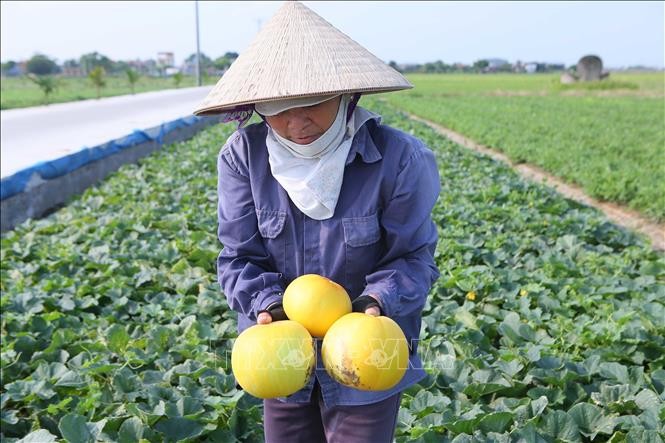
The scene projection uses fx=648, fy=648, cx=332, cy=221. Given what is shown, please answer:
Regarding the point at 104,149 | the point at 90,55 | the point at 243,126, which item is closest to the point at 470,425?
the point at 243,126

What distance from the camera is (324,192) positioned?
163 cm

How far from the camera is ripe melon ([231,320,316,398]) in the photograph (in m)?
1.44

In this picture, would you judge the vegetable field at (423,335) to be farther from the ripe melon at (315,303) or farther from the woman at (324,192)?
the ripe melon at (315,303)

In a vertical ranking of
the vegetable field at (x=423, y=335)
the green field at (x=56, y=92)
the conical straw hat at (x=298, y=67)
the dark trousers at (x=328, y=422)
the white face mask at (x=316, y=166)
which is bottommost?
the vegetable field at (x=423, y=335)

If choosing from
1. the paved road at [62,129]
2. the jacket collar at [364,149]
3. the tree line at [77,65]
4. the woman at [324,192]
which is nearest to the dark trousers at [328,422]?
the woman at [324,192]

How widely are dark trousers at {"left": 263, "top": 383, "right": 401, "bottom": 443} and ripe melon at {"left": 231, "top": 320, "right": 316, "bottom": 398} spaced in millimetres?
324

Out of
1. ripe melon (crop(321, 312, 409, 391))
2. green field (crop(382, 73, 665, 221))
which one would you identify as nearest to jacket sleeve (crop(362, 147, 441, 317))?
ripe melon (crop(321, 312, 409, 391))

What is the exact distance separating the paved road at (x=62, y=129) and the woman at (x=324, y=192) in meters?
6.05

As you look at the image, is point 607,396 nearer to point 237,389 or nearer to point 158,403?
point 237,389

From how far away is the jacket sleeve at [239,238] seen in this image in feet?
5.55

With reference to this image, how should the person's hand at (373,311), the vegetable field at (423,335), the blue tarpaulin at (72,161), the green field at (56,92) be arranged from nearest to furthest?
the person's hand at (373,311), the vegetable field at (423,335), the blue tarpaulin at (72,161), the green field at (56,92)

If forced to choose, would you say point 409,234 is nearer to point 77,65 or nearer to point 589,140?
point 589,140

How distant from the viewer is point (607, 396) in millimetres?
2748

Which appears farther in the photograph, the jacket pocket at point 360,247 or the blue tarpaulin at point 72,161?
the blue tarpaulin at point 72,161
